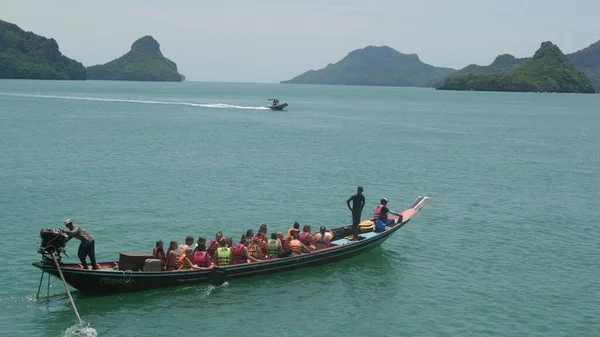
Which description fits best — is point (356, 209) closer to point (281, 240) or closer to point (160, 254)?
point (281, 240)

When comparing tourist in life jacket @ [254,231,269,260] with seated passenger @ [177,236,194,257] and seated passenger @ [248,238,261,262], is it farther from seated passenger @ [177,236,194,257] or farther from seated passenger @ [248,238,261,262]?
seated passenger @ [177,236,194,257]

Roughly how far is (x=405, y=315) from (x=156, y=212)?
17.3 meters

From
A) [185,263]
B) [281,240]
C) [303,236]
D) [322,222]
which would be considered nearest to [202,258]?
[185,263]

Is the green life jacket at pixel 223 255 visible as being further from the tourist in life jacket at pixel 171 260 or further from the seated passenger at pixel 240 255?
the tourist in life jacket at pixel 171 260

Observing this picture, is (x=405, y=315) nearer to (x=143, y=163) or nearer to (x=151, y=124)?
(x=143, y=163)

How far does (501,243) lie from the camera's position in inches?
1210

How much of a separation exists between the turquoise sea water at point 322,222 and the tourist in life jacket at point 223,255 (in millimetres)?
863

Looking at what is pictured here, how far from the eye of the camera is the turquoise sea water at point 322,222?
21047 mm

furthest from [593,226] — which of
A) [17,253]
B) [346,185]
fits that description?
[17,253]

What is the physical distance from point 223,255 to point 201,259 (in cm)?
79

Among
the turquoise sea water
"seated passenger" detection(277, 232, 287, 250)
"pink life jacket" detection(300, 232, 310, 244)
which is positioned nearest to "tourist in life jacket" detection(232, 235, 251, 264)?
the turquoise sea water

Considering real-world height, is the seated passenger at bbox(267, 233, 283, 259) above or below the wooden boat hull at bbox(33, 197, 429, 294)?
above

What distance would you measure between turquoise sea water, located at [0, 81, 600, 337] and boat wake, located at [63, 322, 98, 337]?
146 millimetres

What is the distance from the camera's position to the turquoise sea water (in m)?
21.0
